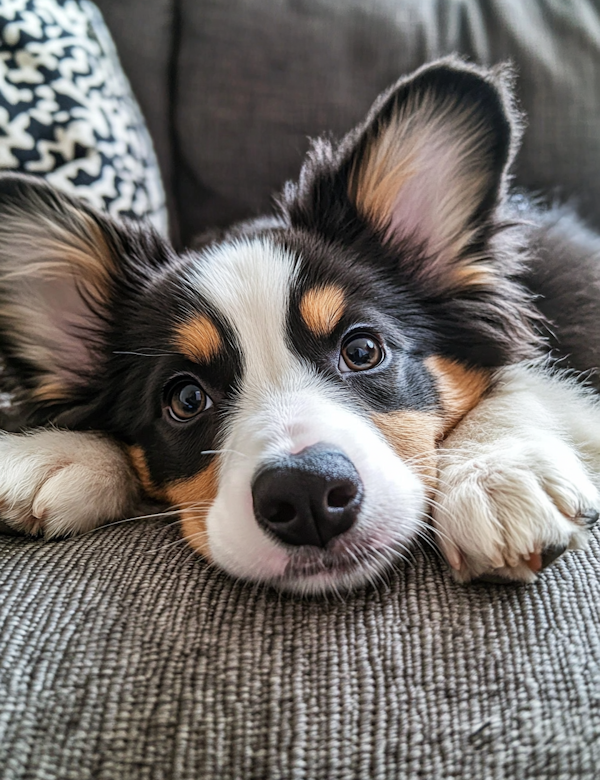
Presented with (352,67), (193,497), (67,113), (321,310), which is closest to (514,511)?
(321,310)

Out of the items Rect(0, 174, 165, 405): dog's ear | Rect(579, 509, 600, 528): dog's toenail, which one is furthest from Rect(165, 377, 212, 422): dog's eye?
Rect(579, 509, 600, 528): dog's toenail

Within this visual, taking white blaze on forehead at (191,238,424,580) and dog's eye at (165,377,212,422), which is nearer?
white blaze on forehead at (191,238,424,580)

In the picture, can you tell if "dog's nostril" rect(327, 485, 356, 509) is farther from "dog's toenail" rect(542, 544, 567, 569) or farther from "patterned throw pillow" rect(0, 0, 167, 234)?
"patterned throw pillow" rect(0, 0, 167, 234)

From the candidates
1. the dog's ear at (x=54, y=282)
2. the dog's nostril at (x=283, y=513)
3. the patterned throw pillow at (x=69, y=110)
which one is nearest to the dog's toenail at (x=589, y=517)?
the dog's nostril at (x=283, y=513)

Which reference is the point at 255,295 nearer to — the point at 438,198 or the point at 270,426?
the point at 270,426

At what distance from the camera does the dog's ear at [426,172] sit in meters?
1.52

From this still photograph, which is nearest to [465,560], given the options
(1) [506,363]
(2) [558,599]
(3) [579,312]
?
(2) [558,599]

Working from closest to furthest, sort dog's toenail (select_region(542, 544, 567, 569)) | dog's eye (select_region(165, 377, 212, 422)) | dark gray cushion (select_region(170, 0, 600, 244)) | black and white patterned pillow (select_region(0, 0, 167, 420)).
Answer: dog's toenail (select_region(542, 544, 567, 569))
dog's eye (select_region(165, 377, 212, 422))
black and white patterned pillow (select_region(0, 0, 167, 420))
dark gray cushion (select_region(170, 0, 600, 244))

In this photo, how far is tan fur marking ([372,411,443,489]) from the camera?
131cm

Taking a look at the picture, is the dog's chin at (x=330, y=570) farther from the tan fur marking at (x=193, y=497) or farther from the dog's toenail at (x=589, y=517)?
the dog's toenail at (x=589, y=517)

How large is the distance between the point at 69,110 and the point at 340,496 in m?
1.68

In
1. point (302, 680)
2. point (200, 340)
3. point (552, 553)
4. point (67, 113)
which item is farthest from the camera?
point (67, 113)

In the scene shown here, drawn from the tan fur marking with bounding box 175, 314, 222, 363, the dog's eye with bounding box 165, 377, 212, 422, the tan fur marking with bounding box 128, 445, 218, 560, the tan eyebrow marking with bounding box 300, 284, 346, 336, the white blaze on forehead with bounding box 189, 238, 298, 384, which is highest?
the tan eyebrow marking with bounding box 300, 284, 346, 336

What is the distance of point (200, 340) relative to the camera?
Result: 1.49 meters
